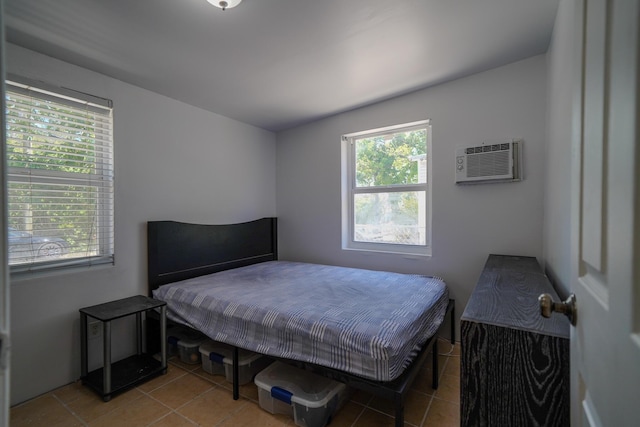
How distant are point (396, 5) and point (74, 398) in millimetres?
3167

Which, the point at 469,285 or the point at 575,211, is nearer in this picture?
the point at 575,211

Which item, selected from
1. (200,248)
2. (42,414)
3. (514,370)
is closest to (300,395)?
(514,370)

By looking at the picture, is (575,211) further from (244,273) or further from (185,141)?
(185,141)

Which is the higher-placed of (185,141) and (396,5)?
(396,5)

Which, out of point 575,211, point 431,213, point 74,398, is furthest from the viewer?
point 431,213

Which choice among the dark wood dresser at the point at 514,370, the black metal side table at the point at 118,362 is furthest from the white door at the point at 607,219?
the black metal side table at the point at 118,362

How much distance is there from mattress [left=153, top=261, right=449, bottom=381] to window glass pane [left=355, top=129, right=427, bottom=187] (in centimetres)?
102

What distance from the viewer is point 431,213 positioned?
2.68 meters

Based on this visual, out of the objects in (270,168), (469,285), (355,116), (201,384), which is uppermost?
(355,116)

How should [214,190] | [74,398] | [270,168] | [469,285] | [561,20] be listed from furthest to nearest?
[270,168], [214,190], [469,285], [74,398], [561,20]

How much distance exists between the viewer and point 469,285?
8.15 feet

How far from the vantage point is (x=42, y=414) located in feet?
→ 5.68

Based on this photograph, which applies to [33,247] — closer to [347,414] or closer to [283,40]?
[283,40]

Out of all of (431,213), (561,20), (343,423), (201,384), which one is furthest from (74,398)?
(561,20)
